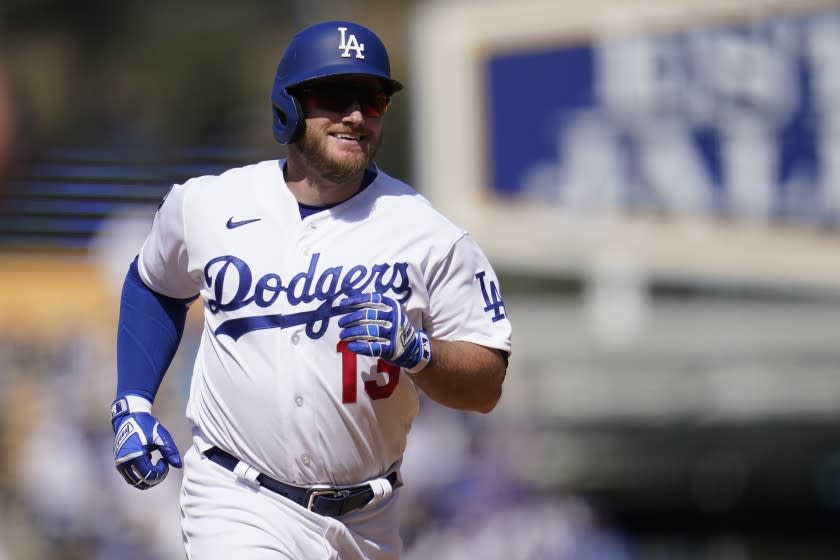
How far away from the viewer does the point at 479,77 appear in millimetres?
15414

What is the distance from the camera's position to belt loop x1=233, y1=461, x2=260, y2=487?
13.2 ft

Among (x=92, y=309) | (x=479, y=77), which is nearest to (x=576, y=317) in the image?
(x=479, y=77)

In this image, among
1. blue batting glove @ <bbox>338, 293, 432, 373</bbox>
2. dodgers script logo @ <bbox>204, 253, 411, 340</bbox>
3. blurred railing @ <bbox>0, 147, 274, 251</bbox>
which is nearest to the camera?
blue batting glove @ <bbox>338, 293, 432, 373</bbox>

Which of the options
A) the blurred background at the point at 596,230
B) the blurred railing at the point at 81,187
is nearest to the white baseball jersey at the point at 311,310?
the blurred railing at the point at 81,187

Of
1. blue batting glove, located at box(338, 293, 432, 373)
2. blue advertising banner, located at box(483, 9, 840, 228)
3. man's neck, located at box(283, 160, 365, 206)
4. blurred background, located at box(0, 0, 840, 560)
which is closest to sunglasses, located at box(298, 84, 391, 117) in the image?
man's neck, located at box(283, 160, 365, 206)

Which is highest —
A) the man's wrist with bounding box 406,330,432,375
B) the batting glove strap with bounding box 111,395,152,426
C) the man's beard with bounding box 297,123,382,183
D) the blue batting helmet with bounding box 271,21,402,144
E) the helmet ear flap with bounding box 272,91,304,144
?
the blue batting helmet with bounding box 271,21,402,144

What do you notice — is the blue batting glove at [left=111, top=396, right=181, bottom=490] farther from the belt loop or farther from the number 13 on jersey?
the number 13 on jersey

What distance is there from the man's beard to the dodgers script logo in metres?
0.22

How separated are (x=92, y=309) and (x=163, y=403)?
83.4 inches

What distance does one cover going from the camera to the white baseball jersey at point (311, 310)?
3.97m

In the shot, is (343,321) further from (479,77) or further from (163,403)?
(479,77)

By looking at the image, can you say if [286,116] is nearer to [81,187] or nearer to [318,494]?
[318,494]

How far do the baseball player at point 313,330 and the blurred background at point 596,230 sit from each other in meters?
7.12

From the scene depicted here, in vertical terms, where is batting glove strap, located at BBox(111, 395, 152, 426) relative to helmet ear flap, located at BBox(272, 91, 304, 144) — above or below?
below
